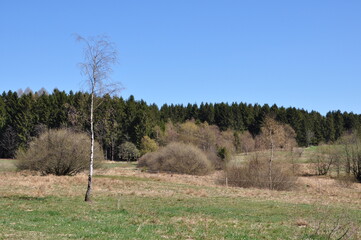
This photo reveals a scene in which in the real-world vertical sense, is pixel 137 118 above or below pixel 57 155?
above

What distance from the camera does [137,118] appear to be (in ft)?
307

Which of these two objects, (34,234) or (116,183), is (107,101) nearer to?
(34,234)

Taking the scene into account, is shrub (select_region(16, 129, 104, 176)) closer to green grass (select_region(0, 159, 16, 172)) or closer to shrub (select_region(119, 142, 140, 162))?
green grass (select_region(0, 159, 16, 172))

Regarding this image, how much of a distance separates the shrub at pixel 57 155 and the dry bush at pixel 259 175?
17.0 meters

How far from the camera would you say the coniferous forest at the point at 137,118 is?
3305 inches

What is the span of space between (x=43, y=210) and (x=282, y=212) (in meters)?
11.6

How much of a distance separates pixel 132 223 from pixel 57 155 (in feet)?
100

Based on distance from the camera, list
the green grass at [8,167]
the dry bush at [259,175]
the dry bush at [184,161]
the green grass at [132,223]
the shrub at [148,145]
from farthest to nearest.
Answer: the shrub at [148,145] → the dry bush at [184,161] → the green grass at [8,167] → the dry bush at [259,175] → the green grass at [132,223]

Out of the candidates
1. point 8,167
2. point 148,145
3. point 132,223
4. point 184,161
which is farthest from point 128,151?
point 132,223

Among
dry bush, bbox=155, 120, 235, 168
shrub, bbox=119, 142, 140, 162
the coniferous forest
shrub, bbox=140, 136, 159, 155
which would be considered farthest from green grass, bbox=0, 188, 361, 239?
shrub, bbox=119, 142, 140, 162

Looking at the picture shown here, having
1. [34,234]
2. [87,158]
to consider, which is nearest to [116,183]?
[87,158]

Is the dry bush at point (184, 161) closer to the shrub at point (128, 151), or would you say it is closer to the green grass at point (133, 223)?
the shrub at point (128, 151)

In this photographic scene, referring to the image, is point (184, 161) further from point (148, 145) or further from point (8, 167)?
point (148, 145)

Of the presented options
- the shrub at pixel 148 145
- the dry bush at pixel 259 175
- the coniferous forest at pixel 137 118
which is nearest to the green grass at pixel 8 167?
the coniferous forest at pixel 137 118
